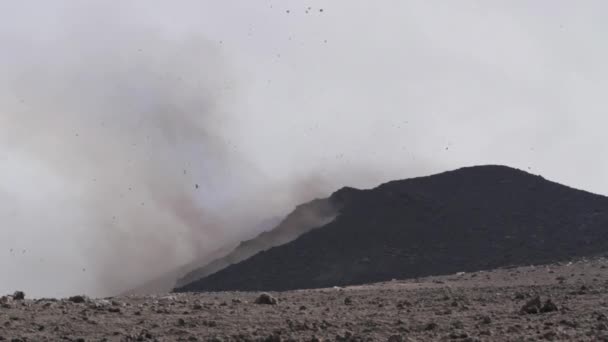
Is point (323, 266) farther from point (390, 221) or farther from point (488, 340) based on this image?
point (488, 340)

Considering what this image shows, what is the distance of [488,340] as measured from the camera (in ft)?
58.5

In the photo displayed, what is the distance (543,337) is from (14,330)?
1186 centimetres

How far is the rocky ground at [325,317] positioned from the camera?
19.3 meters

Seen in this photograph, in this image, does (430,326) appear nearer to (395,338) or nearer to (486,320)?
(486,320)

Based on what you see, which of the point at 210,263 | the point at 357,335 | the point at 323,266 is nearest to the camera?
the point at 357,335

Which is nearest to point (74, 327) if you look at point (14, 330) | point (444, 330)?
point (14, 330)

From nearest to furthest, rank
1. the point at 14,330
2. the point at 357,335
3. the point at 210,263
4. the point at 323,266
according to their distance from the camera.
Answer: the point at 357,335
the point at 14,330
the point at 323,266
the point at 210,263

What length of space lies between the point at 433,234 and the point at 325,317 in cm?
4302

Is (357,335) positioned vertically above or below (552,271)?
below

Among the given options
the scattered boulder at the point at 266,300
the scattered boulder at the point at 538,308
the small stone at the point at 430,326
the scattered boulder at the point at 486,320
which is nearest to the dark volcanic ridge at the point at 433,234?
the scattered boulder at the point at 266,300

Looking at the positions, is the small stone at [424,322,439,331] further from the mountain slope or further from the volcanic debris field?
the mountain slope

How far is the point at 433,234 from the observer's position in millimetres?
65875

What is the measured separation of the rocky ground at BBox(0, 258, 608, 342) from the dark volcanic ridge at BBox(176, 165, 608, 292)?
28331 mm

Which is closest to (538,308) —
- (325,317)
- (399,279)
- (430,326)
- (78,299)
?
(430,326)
